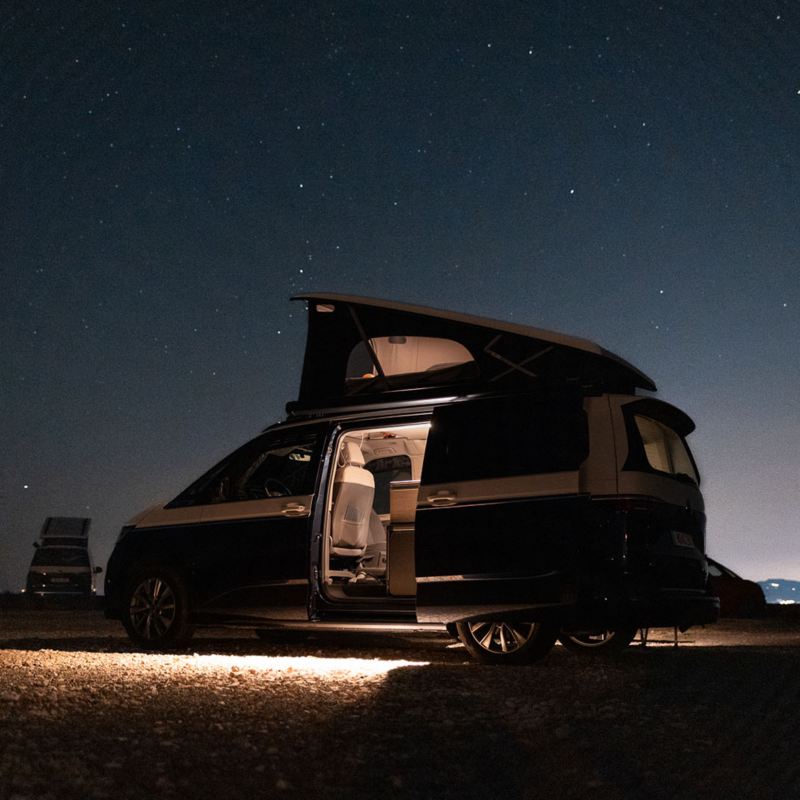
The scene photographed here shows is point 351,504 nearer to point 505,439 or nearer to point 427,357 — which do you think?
point 427,357

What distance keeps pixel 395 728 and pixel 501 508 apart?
275 centimetres

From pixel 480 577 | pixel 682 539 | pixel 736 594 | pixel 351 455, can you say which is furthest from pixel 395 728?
pixel 736 594

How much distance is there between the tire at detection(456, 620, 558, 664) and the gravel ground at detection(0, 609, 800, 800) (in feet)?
0.95

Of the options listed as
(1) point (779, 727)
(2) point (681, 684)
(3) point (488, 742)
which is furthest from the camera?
(2) point (681, 684)

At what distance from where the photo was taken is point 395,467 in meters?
10.7

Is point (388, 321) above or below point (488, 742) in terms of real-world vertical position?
above

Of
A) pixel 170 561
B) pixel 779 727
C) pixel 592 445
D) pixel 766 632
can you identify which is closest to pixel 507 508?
pixel 592 445

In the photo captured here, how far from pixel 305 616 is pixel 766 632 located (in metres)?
8.13

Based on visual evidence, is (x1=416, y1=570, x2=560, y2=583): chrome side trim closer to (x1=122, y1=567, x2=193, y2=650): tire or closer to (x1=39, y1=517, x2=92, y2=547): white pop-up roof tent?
(x1=122, y1=567, x2=193, y2=650): tire

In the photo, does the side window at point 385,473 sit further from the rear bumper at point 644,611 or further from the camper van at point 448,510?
the rear bumper at point 644,611

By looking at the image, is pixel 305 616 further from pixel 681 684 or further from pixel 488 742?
pixel 488 742

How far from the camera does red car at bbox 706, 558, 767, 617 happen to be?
18.8 m

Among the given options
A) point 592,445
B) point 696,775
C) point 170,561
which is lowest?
point 696,775

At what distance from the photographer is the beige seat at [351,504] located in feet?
30.6
